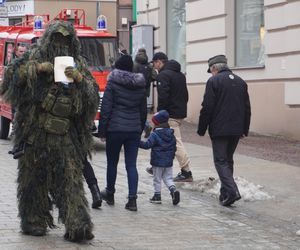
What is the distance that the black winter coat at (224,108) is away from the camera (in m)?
9.05

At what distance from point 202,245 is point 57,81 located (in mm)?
2213

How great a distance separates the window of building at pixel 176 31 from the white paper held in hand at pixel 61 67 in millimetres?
14532

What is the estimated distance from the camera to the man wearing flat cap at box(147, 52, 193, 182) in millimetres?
10633

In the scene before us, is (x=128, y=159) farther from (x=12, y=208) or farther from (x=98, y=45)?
(x=98, y=45)

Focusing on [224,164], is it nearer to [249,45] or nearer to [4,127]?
[4,127]

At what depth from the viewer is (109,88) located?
8.66 meters

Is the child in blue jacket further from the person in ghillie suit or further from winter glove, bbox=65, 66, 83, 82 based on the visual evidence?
winter glove, bbox=65, 66, 83, 82

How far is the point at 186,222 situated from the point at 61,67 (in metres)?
2.55

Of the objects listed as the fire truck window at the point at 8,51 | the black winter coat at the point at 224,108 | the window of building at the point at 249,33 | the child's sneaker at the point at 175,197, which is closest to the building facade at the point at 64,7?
the window of building at the point at 249,33

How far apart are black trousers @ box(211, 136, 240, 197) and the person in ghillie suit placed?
2509mm

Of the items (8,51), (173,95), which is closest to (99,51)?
(8,51)

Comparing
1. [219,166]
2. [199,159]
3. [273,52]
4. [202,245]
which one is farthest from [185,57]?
[202,245]

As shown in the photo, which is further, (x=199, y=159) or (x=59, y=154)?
(x=199, y=159)

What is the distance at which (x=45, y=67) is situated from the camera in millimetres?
6895
